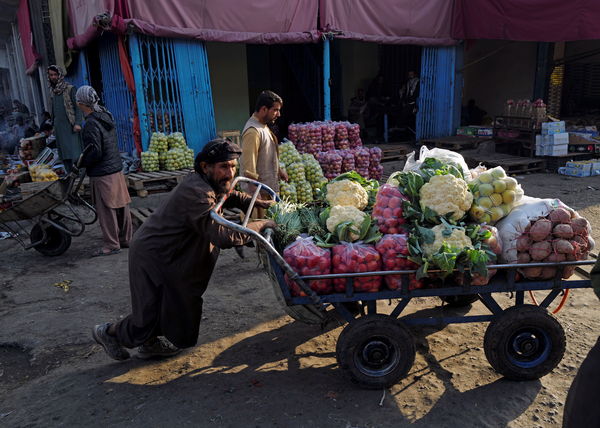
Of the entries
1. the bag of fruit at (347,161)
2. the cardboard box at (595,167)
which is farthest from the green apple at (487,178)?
the cardboard box at (595,167)

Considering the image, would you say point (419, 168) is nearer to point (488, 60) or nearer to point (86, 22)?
point (86, 22)

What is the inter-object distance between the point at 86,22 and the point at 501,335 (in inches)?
348

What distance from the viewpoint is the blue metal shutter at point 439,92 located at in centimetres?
1159

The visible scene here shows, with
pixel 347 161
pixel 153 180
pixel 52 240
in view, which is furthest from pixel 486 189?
pixel 153 180

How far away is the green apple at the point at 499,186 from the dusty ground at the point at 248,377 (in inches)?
36.9

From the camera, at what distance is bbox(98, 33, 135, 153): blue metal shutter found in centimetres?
867

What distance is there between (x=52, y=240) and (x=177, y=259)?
12.5 ft

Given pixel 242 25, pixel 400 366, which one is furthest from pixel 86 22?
pixel 400 366

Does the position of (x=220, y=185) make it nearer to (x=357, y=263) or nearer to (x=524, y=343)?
(x=357, y=263)

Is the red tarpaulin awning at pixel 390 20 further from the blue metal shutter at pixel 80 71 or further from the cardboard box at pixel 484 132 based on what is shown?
the blue metal shutter at pixel 80 71

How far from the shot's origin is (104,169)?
230 inches

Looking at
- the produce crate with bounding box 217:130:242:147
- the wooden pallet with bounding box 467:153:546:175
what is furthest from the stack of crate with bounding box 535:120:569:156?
the produce crate with bounding box 217:130:242:147

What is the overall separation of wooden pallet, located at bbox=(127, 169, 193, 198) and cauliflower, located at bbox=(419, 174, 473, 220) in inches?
205

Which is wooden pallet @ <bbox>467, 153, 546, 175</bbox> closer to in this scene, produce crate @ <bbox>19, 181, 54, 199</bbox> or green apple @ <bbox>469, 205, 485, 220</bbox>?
green apple @ <bbox>469, 205, 485, 220</bbox>
